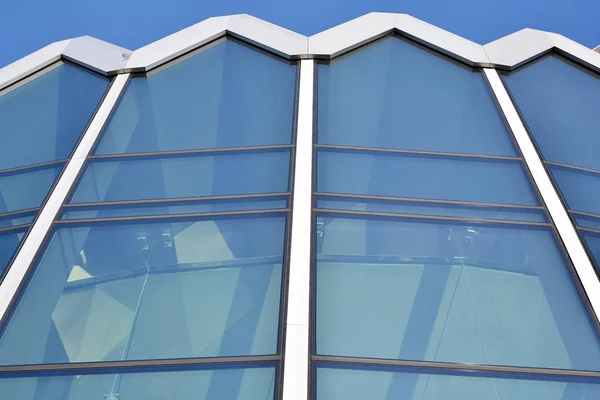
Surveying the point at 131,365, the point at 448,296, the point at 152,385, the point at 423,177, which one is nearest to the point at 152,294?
the point at 131,365

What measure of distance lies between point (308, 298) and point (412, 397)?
1.52 metres

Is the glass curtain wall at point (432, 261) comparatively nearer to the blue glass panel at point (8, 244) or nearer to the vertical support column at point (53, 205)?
the vertical support column at point (53, 205)

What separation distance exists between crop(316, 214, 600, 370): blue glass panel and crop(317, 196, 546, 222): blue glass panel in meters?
0.20

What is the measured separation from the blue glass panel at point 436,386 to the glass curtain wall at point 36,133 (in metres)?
4.16

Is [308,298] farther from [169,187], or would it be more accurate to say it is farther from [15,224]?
[15,224]

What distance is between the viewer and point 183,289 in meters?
7.38

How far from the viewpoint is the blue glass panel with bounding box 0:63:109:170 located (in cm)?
1060

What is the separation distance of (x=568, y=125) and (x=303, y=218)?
17.3 feet

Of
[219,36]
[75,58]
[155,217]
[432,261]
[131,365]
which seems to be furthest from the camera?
[219,36]

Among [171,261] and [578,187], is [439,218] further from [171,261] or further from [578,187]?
[171,261]

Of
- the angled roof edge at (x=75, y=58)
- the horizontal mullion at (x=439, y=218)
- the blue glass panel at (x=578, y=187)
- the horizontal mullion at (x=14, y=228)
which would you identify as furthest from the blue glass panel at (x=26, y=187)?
the blue glass panel at (x=578, y=187)

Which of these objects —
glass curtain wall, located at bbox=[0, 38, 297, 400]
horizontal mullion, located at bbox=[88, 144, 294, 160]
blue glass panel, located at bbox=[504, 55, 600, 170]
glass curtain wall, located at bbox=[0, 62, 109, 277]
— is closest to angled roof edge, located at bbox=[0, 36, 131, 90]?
glass curtain wall, located at bbox=[0, 62, 109, 277]

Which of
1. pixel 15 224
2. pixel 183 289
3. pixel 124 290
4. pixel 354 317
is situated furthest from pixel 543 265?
pixel 15 224

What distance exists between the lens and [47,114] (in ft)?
38.2
